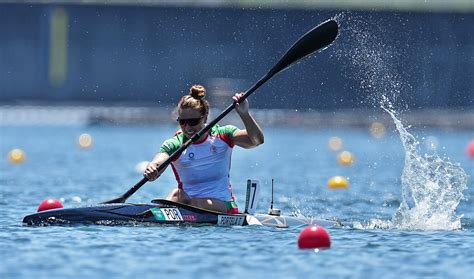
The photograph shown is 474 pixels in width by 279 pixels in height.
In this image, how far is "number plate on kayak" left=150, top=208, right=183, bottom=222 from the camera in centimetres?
1322

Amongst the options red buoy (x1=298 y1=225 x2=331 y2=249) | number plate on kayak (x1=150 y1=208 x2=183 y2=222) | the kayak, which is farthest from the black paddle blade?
red buoy (x1=298 y1=225 x2=331 y2=249)

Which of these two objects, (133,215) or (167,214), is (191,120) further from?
(133,215)

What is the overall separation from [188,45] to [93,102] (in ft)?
16.7

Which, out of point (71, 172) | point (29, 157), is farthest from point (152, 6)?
point (71, 172)

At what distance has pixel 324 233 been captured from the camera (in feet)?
38.8

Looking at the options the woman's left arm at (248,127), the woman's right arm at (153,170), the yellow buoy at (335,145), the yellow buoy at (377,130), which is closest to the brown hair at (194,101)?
the woman's left arm at (248,127)

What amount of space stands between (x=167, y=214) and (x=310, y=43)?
276 centimetres

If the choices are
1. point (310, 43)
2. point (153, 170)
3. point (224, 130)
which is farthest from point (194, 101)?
point (310, 43)

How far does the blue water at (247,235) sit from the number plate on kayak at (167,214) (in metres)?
0.12

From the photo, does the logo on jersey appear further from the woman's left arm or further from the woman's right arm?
the woman's right arm

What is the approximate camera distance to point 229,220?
13.4m

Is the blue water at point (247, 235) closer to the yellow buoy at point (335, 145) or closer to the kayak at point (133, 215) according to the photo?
the kayak at point (133, 215)

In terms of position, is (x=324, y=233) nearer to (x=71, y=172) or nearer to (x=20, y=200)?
(x=20, y=200)

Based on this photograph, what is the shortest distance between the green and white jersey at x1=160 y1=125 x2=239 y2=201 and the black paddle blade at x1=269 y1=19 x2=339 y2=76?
4.01ft
